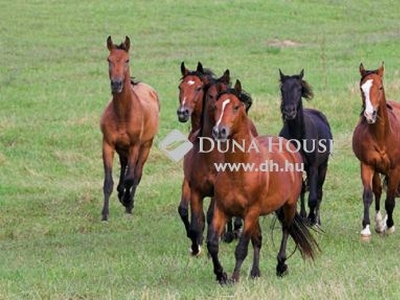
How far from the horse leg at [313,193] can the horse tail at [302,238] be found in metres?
2.72

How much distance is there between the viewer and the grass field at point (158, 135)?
9.15m

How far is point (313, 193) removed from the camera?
12898mm

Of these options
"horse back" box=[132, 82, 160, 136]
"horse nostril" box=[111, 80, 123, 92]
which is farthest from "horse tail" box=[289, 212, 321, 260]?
"horse back" box=[132, 82, 160, 136]

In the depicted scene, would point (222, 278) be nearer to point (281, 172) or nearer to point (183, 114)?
point (281, 172)

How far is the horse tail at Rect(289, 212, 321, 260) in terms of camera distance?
1002 centimetres

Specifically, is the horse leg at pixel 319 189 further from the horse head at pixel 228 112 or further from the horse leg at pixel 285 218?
the horse head at pixel 228 112

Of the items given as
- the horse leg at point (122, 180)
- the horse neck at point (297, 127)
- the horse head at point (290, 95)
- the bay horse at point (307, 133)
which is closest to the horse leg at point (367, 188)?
the bay horse at point (307, 133)

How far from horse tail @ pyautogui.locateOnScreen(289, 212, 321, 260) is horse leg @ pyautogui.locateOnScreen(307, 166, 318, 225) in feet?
8.93

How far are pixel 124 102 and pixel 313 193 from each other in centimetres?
320

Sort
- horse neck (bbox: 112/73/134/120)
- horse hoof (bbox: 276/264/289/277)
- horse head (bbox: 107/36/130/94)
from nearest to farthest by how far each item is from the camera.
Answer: horse hoof (bbox: 276/264/289/277) < horse head (bbox: 107/36/130/94) < horse neck (bbox: 112/73/134/120)

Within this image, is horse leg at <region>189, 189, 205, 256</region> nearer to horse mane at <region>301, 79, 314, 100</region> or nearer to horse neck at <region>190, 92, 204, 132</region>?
horse neck at <region>190, 92, 204, 132</region>

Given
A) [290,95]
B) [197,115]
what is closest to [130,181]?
[197,115]

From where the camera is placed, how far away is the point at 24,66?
91.8ft

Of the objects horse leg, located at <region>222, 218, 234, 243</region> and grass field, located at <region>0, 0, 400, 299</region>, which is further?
horse leg, located at <region>222, 218, 234, 243</region>
